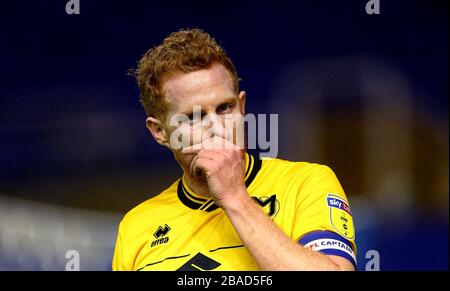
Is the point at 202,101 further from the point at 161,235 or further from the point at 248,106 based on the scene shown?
the point at 248,106

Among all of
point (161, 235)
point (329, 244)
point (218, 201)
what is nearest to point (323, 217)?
point (329, 244)

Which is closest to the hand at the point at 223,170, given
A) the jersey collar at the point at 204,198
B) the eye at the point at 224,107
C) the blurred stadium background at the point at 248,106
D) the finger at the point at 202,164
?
the finger at the point at 202,164

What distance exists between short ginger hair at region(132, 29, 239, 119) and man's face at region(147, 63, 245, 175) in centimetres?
2

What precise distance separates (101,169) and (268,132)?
827mm

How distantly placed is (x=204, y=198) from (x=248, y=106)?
1.24 m

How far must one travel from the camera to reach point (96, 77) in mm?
3908

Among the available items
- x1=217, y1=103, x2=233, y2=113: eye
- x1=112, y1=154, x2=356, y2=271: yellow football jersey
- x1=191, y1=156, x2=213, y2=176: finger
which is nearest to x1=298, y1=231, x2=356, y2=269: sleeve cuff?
x1=112, y1=154, x2=356, y2=271: yellow football jersey

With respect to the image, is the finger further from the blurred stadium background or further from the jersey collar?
the blurred stadium background

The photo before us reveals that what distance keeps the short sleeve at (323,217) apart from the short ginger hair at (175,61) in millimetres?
387

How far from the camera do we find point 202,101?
245 cm

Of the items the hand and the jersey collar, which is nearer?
the hand

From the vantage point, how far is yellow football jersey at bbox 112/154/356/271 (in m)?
2.34

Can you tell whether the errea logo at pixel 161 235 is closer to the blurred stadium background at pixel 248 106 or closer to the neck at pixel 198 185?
the neck at pixel 198 185
